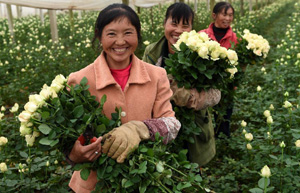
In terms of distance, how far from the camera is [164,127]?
1.27m

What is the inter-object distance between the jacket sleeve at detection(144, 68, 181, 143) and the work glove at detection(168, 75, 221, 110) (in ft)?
1.02

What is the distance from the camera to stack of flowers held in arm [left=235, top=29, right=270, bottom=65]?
2652mm

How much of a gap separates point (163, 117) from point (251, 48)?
5.34ft

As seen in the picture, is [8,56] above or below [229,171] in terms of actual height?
above

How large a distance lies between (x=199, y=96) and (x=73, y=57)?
3533 mm

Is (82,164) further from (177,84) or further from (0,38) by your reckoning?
(0,38)

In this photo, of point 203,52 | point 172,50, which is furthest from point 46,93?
point 172,50

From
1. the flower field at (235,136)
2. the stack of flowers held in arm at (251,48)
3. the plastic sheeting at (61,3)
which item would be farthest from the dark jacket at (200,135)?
the plastic sheeting at (61,3)

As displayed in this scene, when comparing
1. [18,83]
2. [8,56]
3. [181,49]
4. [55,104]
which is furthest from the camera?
[8,56]

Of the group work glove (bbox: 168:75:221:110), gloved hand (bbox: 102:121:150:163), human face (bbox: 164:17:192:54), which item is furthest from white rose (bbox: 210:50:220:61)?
gloved hand (bbox: 102:121:150:163)

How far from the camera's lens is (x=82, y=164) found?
1.15 metres

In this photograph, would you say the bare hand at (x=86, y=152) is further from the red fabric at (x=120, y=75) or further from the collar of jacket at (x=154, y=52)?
the collar of jacket at (x=154, y=52)

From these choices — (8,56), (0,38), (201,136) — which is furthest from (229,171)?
(0,38)

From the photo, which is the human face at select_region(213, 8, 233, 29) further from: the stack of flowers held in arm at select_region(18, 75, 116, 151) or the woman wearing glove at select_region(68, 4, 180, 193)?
the stack of flowers held in arm at select_region(18, 75, 116, 151)
